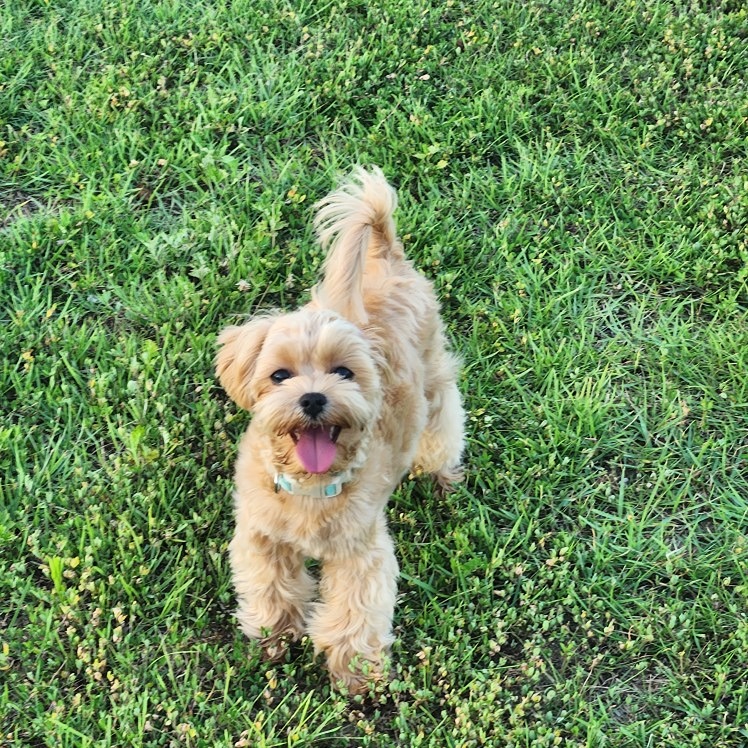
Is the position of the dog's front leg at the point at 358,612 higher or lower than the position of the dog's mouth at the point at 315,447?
lower

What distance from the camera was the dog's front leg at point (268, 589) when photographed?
138 inches

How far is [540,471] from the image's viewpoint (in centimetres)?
425

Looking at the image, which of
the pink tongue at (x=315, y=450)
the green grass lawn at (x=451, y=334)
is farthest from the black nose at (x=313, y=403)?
the green grass lawn at (x=451, y=334)

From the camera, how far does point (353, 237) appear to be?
3.36 metres

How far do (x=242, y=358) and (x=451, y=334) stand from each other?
1.88m

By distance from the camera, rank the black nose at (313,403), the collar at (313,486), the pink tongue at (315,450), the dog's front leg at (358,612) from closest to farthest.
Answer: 1. the black nose at (313,403)
2. the pink tongue at (315,450)
3. the collar at (313,486)
4. the dog's front leg at (358,612)

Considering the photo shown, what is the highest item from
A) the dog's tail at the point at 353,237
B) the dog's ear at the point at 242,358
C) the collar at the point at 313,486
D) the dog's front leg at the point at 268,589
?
the dog's tail at the point at 353,237

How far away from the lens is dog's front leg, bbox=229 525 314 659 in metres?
3.52

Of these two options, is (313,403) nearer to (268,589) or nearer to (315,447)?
(315,447)

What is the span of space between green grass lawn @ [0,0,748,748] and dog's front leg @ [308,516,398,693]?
12 centimetres

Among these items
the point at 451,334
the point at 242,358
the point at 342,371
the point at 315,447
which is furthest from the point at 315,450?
the point at 451,334

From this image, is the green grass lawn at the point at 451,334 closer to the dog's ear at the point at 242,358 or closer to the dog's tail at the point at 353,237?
the dog's ear at the point at 242,358

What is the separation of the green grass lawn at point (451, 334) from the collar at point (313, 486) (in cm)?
77

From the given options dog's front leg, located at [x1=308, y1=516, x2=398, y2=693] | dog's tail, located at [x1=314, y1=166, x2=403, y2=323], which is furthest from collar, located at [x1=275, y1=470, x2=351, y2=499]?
dog's tail, located at [x1=314, y1=166, x2=403, y2=323]
